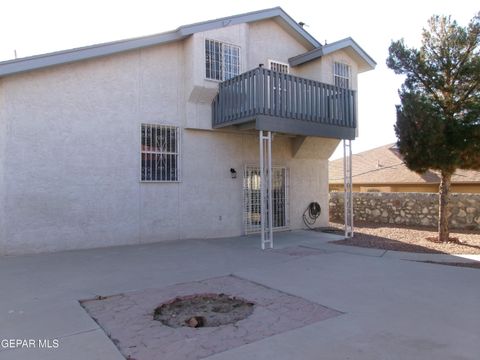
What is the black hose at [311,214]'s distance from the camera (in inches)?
548

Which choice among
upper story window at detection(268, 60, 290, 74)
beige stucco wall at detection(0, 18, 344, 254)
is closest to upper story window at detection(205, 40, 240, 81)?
beige stucco wall at detection(0, 18, 344, 254)

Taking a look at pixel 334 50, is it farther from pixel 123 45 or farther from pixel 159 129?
pixel 123 45

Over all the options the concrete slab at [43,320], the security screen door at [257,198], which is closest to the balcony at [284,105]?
the security screen door at [257,198]

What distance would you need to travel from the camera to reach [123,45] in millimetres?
9828

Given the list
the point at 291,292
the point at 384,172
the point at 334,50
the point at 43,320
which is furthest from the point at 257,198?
the point at 384,172

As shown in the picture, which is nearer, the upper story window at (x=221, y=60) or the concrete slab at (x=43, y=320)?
the concrete slab at (x=43, y=320)

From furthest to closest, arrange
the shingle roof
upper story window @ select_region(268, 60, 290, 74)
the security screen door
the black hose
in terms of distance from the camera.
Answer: the shingle roof
the black hose
upper story window @ select_region(268, 60, 290, 74)
the security screen door

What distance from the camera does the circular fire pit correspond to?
4691 mm

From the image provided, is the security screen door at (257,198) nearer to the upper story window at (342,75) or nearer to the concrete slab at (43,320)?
the upper story window at (342,75)

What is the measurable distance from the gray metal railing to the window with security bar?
1387 mm

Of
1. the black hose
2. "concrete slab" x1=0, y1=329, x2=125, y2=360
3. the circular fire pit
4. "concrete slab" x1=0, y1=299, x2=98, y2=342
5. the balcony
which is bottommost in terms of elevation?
the circular fire pit

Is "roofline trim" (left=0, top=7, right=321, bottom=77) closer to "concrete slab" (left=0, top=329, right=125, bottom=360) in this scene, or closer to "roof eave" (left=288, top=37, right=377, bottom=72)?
"roof eave" (left=288, top=37, right=377, bottom=72)

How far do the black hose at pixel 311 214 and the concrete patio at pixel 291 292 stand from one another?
11.3 ft

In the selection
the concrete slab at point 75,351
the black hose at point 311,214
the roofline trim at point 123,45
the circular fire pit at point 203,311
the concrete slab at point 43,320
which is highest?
the roofline trim at point 123,45
